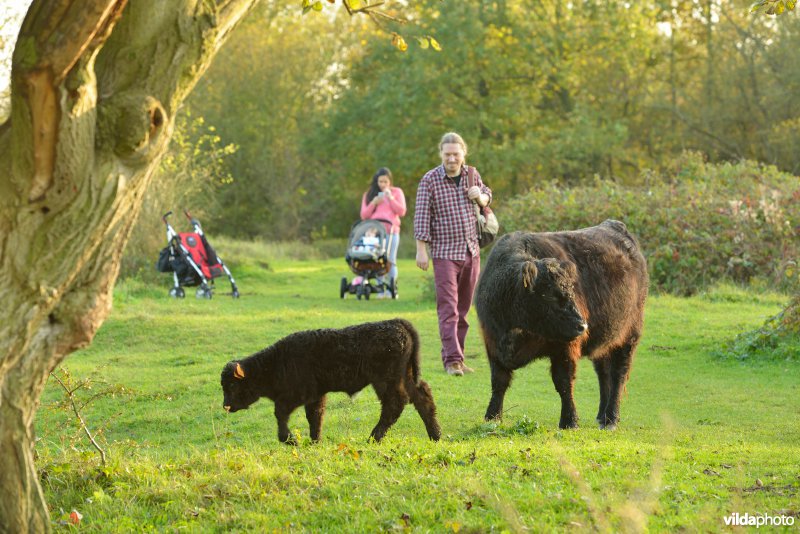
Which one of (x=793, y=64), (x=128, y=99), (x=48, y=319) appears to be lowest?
(x=48, y=319)

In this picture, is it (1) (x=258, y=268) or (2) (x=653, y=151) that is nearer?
(1) (x=258, y=268)

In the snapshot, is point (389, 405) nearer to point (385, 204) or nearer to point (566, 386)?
point (566, 386)

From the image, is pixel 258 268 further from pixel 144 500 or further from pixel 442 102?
pixel 144 500

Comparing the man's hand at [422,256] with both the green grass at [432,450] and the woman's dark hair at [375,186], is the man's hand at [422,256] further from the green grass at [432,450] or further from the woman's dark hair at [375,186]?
the woman's dark hair at [375,186]

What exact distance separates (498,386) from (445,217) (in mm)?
2928

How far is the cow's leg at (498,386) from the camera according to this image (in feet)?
28.3

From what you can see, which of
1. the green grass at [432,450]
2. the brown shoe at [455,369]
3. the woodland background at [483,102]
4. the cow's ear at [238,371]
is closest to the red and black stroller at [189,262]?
the green grass at [432,450]

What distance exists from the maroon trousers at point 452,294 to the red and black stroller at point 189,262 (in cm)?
898

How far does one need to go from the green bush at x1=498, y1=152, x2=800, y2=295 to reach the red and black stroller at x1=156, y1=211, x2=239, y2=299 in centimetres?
658

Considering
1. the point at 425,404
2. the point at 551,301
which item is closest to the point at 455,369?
the point at 551,301

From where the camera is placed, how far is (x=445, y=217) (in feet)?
36.4

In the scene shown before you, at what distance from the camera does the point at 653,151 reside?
39188 mm

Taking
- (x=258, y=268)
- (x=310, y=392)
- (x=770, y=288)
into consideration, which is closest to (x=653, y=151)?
(x=258, y=268)

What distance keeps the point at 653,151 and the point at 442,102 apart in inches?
335
